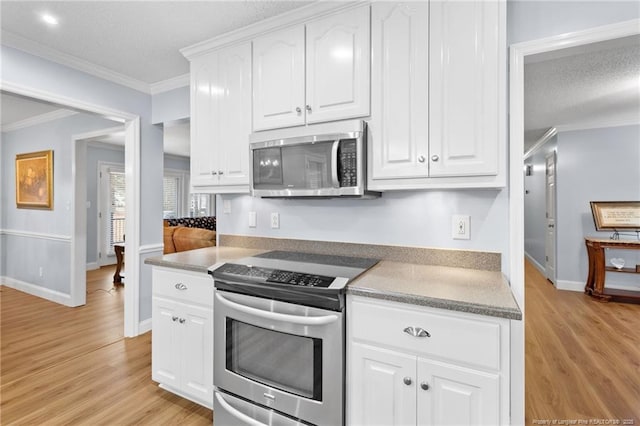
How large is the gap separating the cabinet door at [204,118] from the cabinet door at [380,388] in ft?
5.15

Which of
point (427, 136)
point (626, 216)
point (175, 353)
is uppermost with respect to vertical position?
point (427, 136)

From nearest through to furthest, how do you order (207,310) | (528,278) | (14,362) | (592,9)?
(592,9) → (207,310) → (14,362) → (528,278)

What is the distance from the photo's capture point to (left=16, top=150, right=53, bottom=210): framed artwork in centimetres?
433

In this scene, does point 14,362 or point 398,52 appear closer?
point 398,52

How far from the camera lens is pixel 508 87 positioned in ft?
5.59

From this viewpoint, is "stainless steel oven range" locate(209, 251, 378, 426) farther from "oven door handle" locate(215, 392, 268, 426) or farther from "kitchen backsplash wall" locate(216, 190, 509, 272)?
"kitchen backsplash wall" locate(216, 190, 509, 272)

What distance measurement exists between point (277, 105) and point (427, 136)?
Result: 0.95 metres

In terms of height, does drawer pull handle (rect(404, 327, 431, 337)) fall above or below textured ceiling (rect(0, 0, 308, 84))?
below

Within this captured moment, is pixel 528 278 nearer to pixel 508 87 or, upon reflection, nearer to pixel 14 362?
pixel 508 87

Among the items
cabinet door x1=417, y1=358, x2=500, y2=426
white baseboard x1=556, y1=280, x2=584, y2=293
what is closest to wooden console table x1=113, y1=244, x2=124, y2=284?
cabinet door x1=417, y1=358, x2=500, y2=426

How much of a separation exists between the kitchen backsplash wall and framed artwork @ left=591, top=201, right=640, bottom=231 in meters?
4.01

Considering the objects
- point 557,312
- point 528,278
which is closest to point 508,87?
point 557,312

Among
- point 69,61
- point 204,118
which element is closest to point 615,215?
point 204,118

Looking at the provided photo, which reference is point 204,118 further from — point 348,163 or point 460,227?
point 460,227
